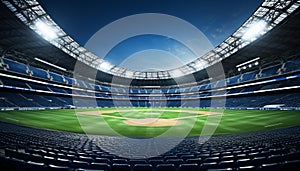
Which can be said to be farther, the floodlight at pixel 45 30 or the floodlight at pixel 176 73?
the floodlight at pixel 176 73

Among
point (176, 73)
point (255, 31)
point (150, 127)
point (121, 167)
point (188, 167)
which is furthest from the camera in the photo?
point (176, 73)

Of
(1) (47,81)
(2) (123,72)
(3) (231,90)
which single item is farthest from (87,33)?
(3) (231,90)

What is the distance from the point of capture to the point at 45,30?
27797 mm

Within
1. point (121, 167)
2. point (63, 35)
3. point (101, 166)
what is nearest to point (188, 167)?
point (121, 167)

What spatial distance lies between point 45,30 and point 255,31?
123 ft

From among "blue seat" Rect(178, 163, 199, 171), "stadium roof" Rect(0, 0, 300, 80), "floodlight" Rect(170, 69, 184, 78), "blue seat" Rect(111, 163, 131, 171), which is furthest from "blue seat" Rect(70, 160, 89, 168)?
"floodlight" Rect(170, 69, 184, 78)

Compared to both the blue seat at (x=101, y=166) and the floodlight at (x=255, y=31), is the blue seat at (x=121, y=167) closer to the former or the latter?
the blue seat at (x=101, y=166)

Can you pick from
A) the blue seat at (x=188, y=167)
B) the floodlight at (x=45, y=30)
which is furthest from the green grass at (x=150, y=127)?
the floodlight at (x=45, y=30)

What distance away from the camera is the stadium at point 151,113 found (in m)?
5.67

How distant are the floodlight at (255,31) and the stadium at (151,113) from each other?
0.61 ft

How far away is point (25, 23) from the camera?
2270cm

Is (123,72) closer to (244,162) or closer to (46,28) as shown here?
(46,28)

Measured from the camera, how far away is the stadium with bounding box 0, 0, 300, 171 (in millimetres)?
5672

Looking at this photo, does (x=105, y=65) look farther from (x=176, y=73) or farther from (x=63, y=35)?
(x=176, y=73)
